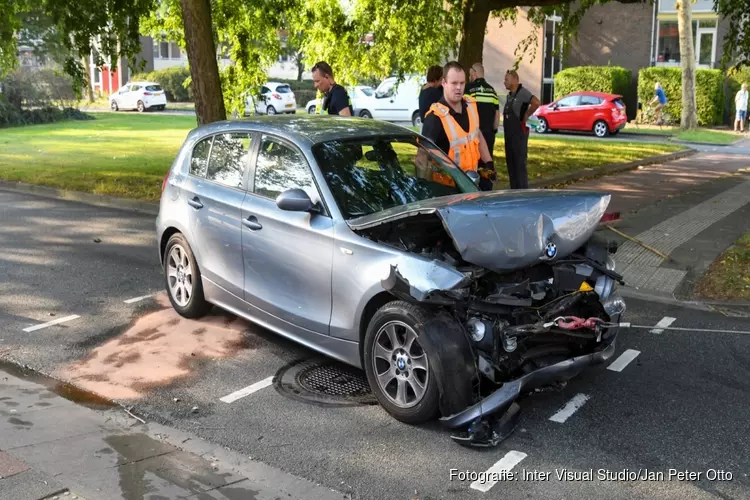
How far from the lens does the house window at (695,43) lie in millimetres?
36562

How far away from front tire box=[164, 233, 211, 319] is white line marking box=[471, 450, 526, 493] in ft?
10.7

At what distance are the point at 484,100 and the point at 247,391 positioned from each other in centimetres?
680

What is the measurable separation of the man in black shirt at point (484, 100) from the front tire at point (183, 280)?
17.8ft

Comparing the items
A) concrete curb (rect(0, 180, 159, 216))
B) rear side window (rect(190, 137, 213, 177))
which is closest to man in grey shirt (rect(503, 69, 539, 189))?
concrete curb (rect(0, 180, 159, 216))

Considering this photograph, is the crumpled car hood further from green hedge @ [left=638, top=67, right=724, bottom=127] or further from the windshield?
green hedge @ [left=638, top=67, right=724, bottom=127]

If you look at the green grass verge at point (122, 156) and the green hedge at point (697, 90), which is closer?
the green grass verge at point (122, 156)

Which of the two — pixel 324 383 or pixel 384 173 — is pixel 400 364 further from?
pixel 384 173

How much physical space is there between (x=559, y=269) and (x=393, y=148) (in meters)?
1.78

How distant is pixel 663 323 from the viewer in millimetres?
6949

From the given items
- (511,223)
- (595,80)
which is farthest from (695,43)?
(511,223)

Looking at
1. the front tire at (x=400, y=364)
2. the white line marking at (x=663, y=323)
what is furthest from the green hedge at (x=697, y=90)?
the front tire at (x=400, y=364)

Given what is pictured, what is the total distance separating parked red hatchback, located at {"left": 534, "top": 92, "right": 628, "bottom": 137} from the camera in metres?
27.8

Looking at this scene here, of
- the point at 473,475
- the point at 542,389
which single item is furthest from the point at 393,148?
the point at 473,475

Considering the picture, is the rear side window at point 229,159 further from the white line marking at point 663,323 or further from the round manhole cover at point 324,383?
the white line marking at point 663,323
